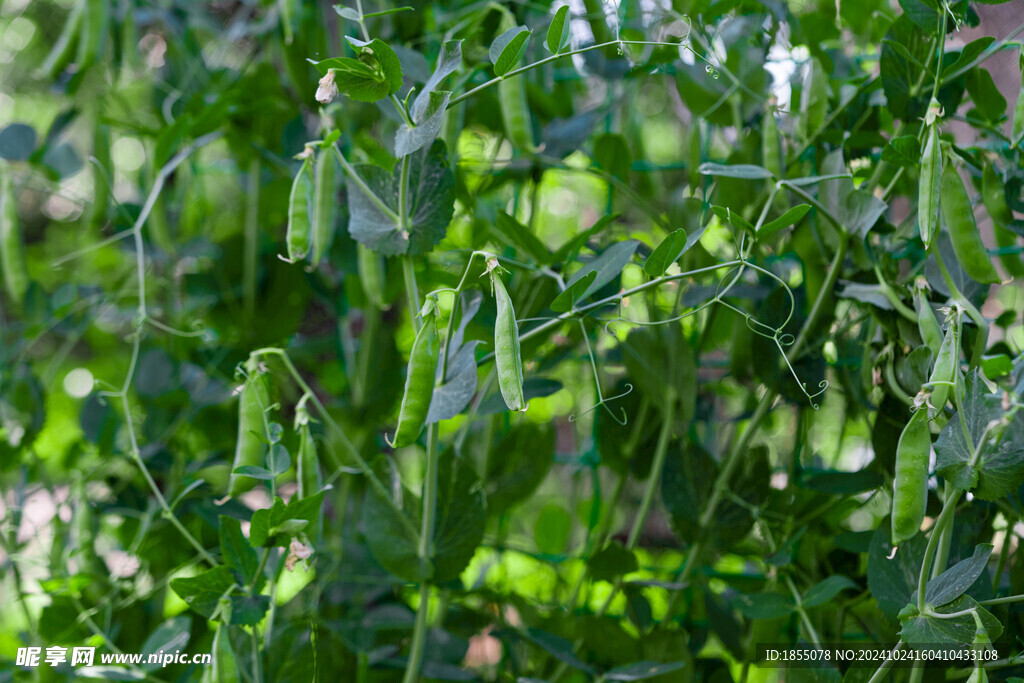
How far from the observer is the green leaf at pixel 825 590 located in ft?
2.15

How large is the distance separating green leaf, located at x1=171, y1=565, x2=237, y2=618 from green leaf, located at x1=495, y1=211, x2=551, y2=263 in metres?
0.40

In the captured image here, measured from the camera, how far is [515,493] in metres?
0.90

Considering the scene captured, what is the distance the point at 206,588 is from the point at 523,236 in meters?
0.42

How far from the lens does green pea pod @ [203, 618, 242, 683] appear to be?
1.92 ft

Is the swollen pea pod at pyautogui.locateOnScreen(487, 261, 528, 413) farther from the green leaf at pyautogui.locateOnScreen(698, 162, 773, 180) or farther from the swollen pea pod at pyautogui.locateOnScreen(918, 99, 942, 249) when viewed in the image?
the swollen pea pod at pyautogui.locateOnScreen(918, 99, 942, 249)

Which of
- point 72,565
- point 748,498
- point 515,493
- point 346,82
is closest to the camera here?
point 346,82

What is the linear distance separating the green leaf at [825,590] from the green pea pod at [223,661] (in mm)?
530

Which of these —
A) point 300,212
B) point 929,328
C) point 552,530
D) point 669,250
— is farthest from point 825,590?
point 300,212

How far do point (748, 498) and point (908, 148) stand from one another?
15.8 inches

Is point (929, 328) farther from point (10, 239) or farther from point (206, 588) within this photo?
point (10, 239)

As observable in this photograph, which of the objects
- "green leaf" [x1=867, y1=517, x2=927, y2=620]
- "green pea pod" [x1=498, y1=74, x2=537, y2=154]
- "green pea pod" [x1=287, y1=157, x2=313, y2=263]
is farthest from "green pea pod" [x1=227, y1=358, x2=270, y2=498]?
"green leaf" [x1=867, y1=517, x2=927, y2=620]

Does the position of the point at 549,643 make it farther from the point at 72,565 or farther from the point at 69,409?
the point at 69,409

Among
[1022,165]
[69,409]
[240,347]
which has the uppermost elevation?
[1022,165]

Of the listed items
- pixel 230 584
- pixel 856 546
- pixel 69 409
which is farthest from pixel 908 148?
pixel 69 409
